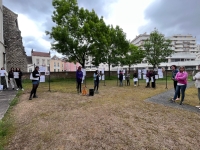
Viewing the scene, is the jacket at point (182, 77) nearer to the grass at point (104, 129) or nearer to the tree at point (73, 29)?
the grass at point (104, 129)

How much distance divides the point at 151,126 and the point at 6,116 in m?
4.84

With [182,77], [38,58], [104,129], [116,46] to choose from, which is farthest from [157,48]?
[38,58]

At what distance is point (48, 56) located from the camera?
64.9 metres

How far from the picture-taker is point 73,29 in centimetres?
2034

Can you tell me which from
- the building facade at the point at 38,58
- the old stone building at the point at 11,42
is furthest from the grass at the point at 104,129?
the building facade at the point at 38,58

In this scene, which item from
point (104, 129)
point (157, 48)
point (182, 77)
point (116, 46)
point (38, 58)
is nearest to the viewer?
point (104, 129)

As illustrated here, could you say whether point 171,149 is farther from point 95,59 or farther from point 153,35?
point 153,35

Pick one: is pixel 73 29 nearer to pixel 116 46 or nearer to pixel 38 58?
pixel 116 46

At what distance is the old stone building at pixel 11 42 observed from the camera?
2053 centimetres

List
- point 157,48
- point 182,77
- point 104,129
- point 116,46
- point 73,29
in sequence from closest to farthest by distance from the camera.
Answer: point 104,129 < point 182,77 < point 73,29 < point 116,46 < point 157,48

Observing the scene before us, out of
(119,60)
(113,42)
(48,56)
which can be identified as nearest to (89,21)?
(113,42)

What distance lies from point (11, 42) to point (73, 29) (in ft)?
28.3

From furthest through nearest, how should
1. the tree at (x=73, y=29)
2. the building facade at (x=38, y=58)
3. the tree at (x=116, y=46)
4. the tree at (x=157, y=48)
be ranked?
1. the building facade at (x=38, y=58)
2. the tree at (x=157, y=48)
3. the tree at (x=116, y=46)
4. the tree at (x=73, y=29)

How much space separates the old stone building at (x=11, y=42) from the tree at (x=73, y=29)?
14.8 ft
